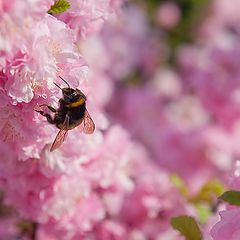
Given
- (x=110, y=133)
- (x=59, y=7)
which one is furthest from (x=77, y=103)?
(x=110, y=133)

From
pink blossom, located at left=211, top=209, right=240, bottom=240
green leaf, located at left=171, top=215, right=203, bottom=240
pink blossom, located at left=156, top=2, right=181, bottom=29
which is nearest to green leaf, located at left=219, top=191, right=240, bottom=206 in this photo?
pink blossom, located at left=211, top=209, right=240, bottom=240

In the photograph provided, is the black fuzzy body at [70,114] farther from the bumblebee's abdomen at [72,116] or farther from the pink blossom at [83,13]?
A: the pink blossom at [83,13]

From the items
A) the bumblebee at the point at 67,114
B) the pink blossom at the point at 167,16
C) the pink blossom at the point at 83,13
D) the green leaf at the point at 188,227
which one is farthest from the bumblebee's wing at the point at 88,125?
the pink blossom at the point at 167,16

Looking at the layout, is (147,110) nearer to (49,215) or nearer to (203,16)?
(203,16)

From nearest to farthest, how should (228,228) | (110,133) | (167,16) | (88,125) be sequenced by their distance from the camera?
1. (228,228)
2. (88,125)
3. (110,133)
4. (167,16)

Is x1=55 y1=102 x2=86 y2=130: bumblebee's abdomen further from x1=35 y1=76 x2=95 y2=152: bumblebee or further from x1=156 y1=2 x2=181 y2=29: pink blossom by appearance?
x1=156 y1=2 x2=181 y2=29: pink blossom

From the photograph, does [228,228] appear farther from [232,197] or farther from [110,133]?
[110,133]
